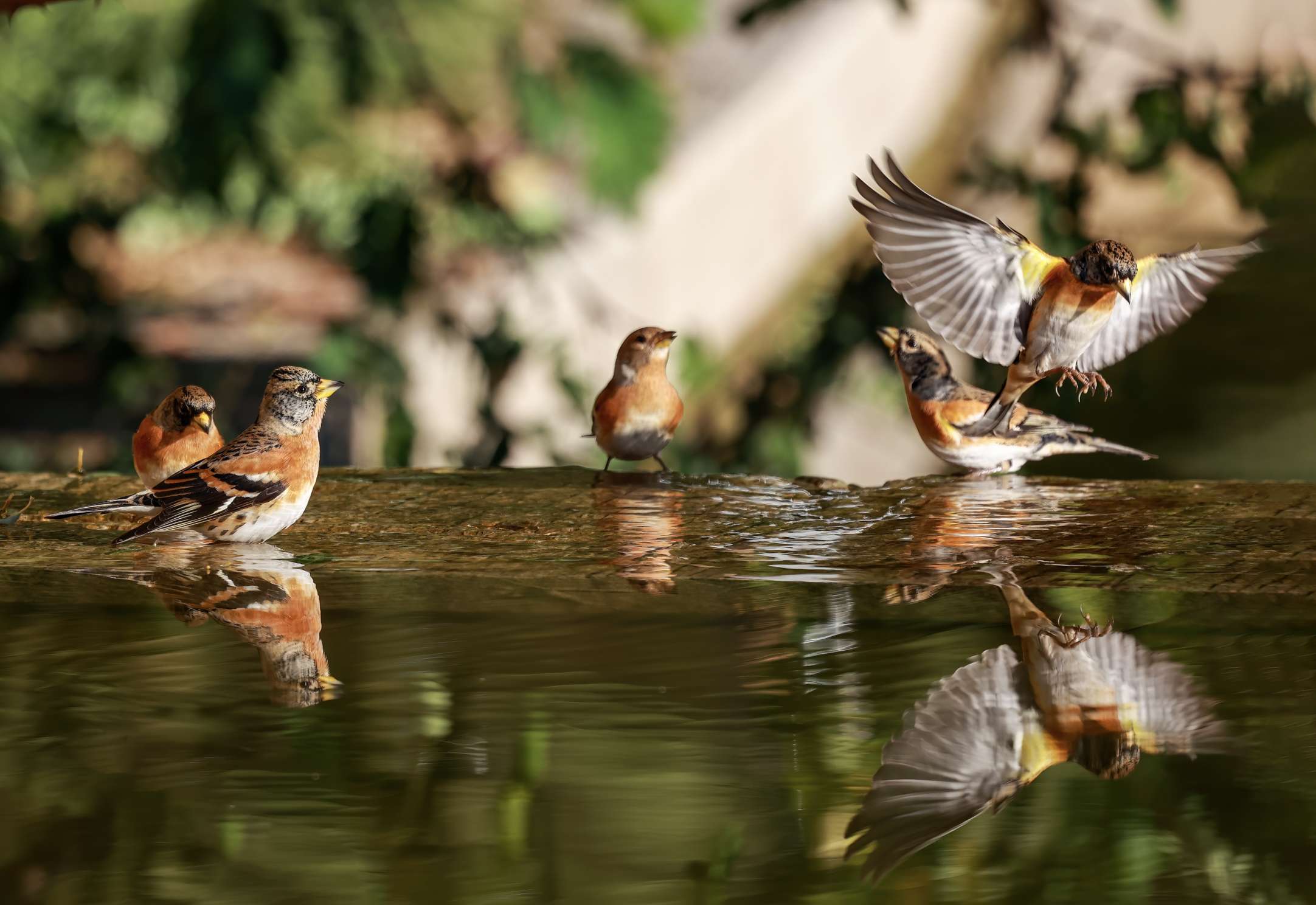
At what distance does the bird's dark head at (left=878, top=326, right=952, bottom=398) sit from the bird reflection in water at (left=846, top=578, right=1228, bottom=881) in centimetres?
105

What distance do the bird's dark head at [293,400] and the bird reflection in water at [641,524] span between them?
51 centimetres

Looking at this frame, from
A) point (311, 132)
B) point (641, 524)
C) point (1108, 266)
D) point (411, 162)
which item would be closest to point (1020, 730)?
point (1108, 266)

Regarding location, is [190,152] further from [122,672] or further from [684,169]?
[684,169]

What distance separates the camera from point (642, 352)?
297 centimetres

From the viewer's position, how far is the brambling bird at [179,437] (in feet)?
8.55

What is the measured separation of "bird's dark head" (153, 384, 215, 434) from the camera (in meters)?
2.61

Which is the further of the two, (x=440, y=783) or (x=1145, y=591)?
(x=1145, y=591)

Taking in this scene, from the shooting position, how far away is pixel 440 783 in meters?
1.48

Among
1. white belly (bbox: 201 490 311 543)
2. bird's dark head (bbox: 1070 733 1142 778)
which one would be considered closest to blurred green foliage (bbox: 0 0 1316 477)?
white belly (bbox: 201 490 311 543)

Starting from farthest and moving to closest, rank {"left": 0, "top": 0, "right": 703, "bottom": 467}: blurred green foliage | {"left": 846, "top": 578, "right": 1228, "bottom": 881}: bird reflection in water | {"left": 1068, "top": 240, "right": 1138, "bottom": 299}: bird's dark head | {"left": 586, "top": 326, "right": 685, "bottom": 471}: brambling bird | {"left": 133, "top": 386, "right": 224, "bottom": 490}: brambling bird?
{"left": 0, "top": 0, "right": 703, "bottom": 467}: blurred green foliage → {"left": 586, "top": 326, "right": 685, "bottom": 471}: brambling bird → {"left": 133, "top": 386, "right": 224, "bottom": 490}: brambling bird → {"left": 1068, "top": 240, "right": 1138, "bottom": 299}: bird's dark head → {"left": 846, "top": 578, "right": 1228, "bottom": 881}: bird reflection in water

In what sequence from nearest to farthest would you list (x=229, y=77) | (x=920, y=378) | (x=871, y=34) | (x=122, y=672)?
1. (x=122, y=672)
2. (x=920, y=378)
3. (x=229, y=77)
4. (x=871, y=34)

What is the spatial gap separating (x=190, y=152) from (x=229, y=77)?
0.48 m

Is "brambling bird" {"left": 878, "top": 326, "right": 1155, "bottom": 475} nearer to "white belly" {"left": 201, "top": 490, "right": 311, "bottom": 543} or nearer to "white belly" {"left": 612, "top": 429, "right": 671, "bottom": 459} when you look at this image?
"white belly" {"left": 612, "top": 429, "right": 671, "bottom": 459}

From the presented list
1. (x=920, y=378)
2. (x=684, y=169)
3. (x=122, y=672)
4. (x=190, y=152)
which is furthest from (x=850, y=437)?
(x=122, y=672)
